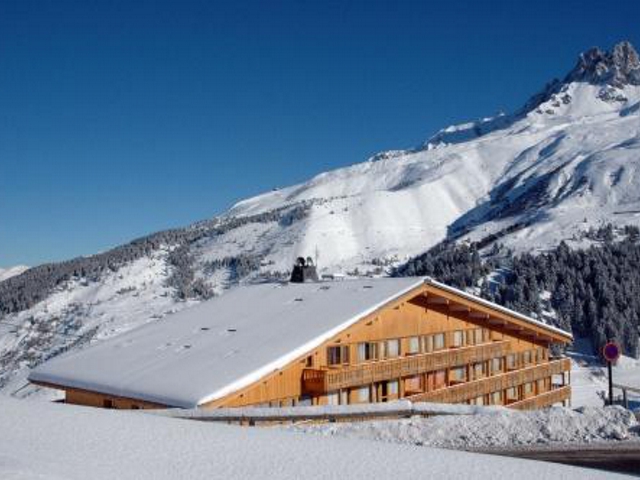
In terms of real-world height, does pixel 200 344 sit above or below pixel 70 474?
above

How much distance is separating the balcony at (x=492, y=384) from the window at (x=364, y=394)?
1.47m

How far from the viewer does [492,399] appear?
31.5 metres

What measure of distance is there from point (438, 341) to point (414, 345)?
69.4 inches

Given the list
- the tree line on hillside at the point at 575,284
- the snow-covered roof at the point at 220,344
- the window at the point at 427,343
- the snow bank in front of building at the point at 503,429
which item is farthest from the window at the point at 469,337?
the tree line on hillside at the point at 575,284

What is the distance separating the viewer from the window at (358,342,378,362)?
83.5 ft

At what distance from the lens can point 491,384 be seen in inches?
1191

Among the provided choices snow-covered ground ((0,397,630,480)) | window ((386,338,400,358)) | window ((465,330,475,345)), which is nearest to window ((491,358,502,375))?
window ((465,330,475,345))

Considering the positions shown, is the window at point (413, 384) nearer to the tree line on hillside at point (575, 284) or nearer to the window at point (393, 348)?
the window at point (393, 348)

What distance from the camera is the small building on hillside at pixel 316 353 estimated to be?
65.7 feet

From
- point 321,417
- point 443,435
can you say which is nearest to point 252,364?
point 321,417

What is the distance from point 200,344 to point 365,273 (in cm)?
14064

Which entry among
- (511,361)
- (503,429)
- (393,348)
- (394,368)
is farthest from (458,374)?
(503,429)

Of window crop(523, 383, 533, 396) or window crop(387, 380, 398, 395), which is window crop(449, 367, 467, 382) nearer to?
window crop(387, 380, 398, 395)

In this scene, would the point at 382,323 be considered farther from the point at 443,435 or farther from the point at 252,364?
the point at 443,435
